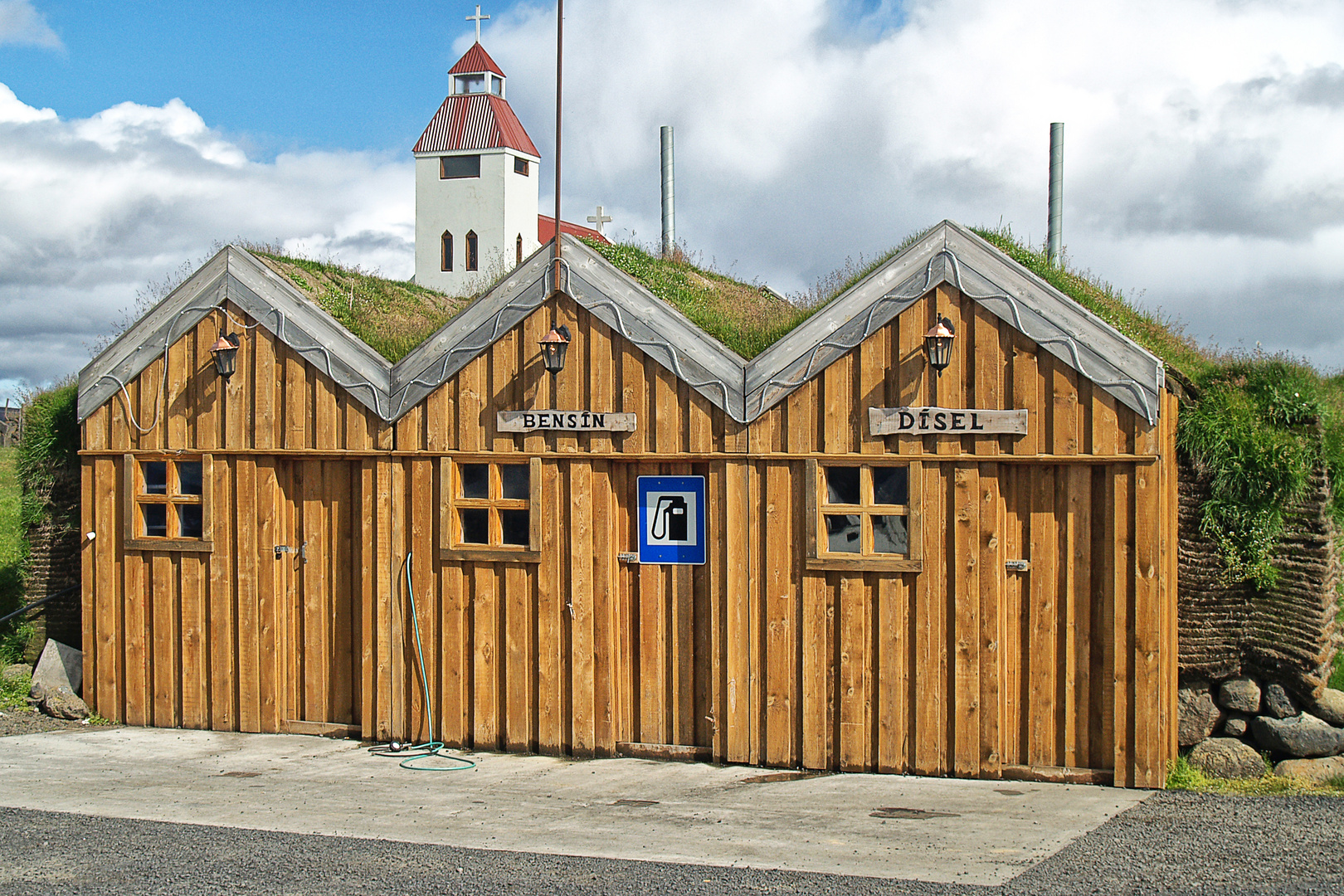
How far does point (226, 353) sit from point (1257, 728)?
8.69 meters

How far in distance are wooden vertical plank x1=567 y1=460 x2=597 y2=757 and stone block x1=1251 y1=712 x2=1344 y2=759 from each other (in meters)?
5.01

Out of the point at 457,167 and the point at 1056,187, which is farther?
the point at 457,167

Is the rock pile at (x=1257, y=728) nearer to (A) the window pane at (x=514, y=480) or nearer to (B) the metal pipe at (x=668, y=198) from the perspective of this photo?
(A) the window pane at (x=514, y=480)

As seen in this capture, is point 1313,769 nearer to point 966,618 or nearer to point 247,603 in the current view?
point 966,618

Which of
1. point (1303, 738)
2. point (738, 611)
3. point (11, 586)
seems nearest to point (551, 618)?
point (738, 611)

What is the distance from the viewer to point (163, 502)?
35.0 feet

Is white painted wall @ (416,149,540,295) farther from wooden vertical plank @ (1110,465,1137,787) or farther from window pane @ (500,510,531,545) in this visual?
wooden vertical plank @ (1110,465,1137,787)

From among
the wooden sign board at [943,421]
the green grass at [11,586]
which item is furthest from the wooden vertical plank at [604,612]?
the green grass at [11,586]

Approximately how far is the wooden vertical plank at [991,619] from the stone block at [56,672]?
26.8 feet

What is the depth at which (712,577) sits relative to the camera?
9164 millimetres

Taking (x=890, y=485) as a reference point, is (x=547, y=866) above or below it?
below

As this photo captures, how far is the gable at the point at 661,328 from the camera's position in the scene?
328 inches

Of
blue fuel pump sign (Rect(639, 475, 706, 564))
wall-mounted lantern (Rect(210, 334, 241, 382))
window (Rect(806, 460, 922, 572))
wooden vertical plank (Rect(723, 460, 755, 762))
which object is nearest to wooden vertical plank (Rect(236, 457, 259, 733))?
wall-mounted lantern (Rect(210, 334, 241, 382))

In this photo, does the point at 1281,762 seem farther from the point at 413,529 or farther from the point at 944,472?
the point at 413,529
